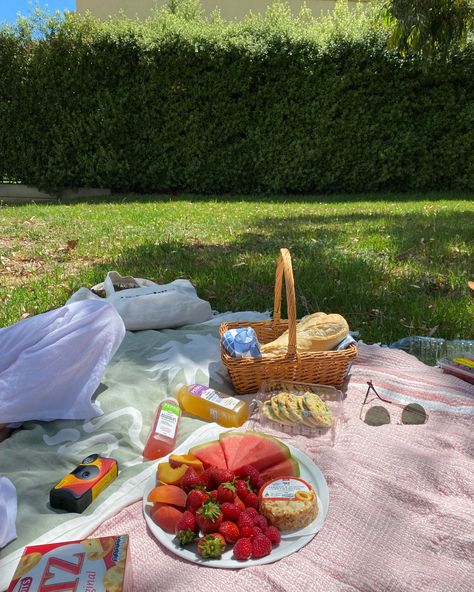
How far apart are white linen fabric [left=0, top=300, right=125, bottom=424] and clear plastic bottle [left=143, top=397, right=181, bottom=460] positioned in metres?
0.32

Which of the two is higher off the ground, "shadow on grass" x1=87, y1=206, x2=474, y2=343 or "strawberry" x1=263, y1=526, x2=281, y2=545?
"shadow on grass" x1=87, y1=206, x2=474, y2=343

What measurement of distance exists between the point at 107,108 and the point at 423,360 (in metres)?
9.06

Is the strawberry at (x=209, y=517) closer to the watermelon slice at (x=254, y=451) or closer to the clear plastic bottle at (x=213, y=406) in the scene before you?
the watermelon slice at (x=254, y=451)

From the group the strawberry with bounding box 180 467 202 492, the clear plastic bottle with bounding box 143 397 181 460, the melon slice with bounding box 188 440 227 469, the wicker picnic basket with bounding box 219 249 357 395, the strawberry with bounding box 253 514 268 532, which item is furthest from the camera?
the wicker picnic basket with bounding box 219 249 357 395

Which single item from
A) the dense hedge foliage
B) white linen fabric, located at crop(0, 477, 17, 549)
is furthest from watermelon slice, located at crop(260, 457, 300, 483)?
the dense hedge foliage

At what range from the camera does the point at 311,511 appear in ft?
5.27

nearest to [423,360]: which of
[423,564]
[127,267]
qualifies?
[423,564]

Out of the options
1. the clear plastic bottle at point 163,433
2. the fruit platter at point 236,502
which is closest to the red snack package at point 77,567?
the fruit platter at point 236,502

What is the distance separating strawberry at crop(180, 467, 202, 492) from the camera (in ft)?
5.39

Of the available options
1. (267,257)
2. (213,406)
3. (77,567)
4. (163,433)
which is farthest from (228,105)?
(77,567)

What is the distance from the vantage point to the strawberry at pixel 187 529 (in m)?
1.51

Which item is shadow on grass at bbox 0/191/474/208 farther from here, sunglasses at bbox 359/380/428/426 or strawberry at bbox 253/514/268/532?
strawberry at bbox 253/514/268/532

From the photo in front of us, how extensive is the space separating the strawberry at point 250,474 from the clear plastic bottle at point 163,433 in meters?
0.39

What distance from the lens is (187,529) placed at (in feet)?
4.95
